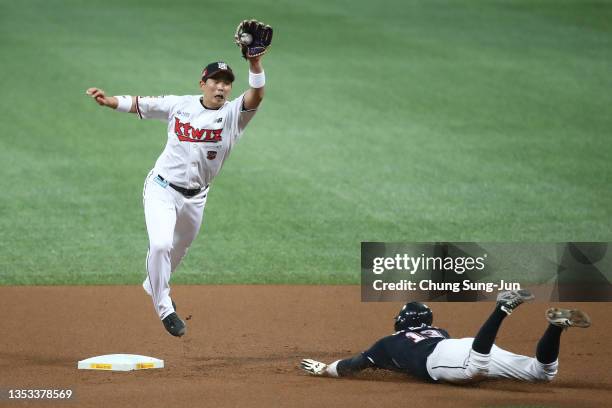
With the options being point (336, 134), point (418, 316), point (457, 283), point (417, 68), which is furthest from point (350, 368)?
point (417, 68)

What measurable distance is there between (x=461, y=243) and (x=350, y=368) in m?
4.82

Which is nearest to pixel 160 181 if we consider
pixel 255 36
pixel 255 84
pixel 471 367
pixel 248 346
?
pixel 255 84

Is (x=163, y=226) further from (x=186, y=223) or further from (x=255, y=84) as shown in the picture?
(x=255, y=84)

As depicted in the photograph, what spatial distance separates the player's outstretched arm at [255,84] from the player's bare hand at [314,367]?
6.78 feet

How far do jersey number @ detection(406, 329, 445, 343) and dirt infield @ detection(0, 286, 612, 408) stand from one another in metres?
0.31

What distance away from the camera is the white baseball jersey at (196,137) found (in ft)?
27.6

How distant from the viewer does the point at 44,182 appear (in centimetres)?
1442

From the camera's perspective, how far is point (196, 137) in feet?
27.6

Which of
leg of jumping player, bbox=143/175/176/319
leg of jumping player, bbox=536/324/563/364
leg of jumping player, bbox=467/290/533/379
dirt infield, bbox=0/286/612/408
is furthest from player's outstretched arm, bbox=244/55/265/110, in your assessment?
leg of jumping player, bbox=536/324/563/364

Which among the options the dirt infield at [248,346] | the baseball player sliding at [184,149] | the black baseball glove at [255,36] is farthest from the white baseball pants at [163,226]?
the black baseball glove at [255,36]

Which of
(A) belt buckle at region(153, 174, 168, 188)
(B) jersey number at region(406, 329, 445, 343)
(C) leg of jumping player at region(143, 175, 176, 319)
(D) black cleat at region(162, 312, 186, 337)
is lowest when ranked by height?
(B) jersey number at region(406, 329, 445, 343)

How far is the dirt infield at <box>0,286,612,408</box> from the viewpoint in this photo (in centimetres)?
704

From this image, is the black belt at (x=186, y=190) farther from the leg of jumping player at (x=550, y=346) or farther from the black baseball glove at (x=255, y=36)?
the leg of jumping player at (x=550, y=346)

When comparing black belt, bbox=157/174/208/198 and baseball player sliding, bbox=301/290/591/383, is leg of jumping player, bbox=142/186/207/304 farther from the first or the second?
baseball player sliding, bbox=301/290/591/383
